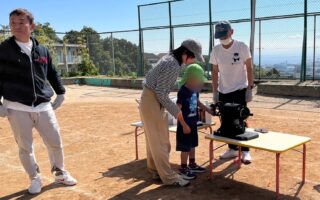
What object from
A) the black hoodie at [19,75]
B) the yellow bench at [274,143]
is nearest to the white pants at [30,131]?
the black hoodie at [19,75]

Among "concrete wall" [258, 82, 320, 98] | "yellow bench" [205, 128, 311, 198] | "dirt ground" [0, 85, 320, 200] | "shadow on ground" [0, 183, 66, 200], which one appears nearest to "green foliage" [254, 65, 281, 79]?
"concrete wall" [258, 82, 320, 98]

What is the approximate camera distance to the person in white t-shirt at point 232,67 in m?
5.27

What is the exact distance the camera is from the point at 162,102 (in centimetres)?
439

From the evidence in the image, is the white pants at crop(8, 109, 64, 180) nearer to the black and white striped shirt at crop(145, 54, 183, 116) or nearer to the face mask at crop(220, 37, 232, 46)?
the black and white striped shirt at crop(145, 54, 183, 116)

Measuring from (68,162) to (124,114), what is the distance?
4.32 metres

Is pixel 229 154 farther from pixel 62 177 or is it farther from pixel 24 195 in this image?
pixel 24 195

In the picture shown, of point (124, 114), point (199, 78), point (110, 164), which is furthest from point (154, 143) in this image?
point (124, 114)

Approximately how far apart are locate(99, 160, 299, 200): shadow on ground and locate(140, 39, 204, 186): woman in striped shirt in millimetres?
183

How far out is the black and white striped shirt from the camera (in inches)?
171

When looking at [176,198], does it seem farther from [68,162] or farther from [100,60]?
[100,60]

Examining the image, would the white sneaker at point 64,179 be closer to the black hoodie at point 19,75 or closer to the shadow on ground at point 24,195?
the shadow on ground at point 24,195

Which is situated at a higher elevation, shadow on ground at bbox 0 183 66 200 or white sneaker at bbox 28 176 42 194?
white sneaker at bbox 28 176 42 194

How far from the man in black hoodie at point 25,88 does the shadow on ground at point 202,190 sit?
3.98 ft

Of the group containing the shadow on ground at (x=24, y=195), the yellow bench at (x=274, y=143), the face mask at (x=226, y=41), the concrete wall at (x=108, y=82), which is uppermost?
the face mask at (x=226, y=41)
